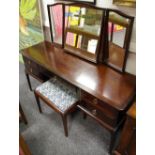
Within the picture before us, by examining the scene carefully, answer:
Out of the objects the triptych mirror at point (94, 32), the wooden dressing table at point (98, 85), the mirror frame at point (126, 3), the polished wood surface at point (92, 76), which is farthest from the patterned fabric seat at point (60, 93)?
the mirror frame at point (126, 3)

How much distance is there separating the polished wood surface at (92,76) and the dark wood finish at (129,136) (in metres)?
0.10

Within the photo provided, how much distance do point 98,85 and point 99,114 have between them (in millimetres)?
256

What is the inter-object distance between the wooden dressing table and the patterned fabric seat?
0.12 meters

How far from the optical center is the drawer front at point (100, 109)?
3.53 feet

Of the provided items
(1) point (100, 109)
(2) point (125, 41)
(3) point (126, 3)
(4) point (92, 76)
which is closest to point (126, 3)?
(3) point (126, 3)

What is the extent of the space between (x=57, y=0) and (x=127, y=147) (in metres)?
1.56

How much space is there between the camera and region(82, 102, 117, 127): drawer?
1.13 m

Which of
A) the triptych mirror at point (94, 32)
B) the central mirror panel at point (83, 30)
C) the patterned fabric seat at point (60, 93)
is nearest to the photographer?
the triptych mirror at point (94, 32)

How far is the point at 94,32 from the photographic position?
129cm

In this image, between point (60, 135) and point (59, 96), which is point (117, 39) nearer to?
point (59, 96)

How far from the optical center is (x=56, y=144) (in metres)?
1.48

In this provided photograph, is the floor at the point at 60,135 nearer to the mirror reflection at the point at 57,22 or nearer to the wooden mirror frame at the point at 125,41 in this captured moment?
the wooden mirror frame at the point at 125,41
